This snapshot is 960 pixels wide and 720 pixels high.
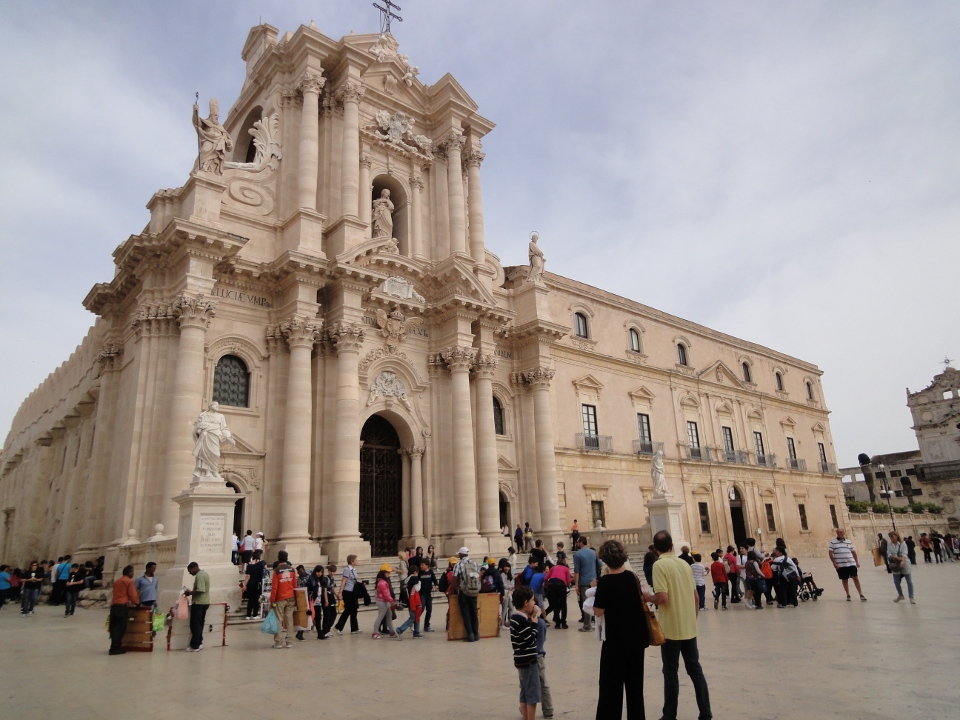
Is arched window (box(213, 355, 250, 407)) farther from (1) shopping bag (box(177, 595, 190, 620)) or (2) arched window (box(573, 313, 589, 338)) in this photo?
(2) arched window (box(573, 313, 589, 338))

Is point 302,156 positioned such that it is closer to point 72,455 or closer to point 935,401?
point 72,455

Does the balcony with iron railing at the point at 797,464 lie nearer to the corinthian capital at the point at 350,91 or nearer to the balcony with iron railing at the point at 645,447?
the balcony with iron railing at the point at 645,447

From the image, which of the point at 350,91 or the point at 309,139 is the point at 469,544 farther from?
the point at 350,91

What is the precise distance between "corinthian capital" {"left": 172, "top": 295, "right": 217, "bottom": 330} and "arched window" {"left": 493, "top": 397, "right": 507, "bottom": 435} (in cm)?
1199

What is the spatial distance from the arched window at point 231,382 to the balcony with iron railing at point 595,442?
47.8 ft

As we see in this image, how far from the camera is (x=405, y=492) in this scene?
915 inches

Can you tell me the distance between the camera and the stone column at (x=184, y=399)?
17.3 m

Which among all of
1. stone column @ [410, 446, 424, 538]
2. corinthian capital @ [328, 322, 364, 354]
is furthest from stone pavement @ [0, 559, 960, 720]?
stone column @ [410, 446, 424, 538]

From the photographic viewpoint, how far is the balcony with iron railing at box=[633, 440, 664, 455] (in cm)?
3219

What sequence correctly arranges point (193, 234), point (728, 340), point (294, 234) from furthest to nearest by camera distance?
point (728, 340) < point (294, 234) < point (193, 234)

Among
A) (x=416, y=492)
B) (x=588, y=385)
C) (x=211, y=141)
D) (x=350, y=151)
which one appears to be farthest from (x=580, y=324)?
(x=211, y=141)

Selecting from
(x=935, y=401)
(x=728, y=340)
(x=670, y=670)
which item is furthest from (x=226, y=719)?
(x=935, y=401)

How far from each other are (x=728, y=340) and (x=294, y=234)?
94.6 ft

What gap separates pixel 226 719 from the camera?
20.9 ft
